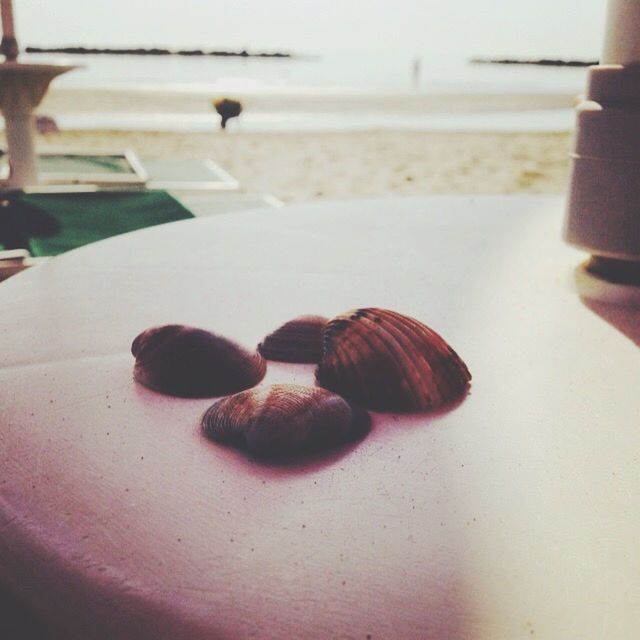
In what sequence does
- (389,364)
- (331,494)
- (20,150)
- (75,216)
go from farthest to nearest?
(20,150), (75,216), (389,364), (331,494)

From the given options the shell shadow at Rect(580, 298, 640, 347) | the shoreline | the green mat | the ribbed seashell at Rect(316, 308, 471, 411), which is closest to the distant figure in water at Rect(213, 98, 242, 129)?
the green mat

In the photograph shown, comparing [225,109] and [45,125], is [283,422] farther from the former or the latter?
[45,125]

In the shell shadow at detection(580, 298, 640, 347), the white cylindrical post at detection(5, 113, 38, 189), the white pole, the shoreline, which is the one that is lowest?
the shoreline

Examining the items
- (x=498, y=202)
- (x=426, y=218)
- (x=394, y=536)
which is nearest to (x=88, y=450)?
(x=394, y=536)

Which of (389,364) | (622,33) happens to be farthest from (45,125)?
(389,364)

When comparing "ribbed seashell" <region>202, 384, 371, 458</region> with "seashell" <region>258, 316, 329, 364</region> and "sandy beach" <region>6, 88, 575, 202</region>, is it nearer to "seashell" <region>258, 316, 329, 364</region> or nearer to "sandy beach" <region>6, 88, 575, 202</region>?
"seashell" <region>258, 316, 329, 364</region>

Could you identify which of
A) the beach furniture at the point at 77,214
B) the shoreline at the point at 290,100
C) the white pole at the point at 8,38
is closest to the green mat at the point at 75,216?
the beach furniture at the point at 77,214

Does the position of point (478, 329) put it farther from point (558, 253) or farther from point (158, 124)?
point (158, 124)
